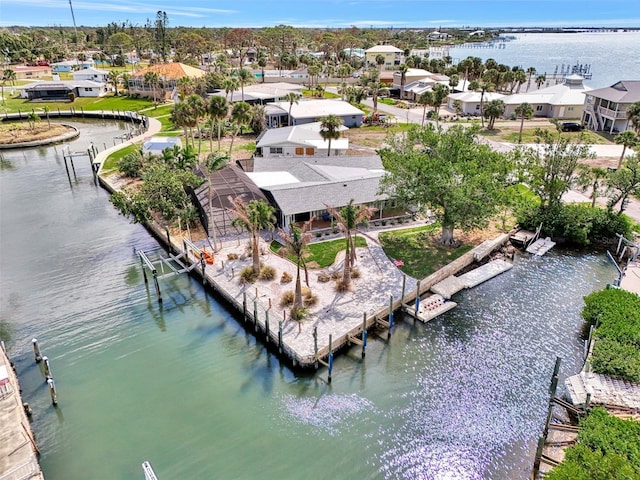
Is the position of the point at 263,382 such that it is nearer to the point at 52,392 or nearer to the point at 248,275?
the point at 248,275

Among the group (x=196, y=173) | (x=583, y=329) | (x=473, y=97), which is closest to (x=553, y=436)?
(x=583, y=329)

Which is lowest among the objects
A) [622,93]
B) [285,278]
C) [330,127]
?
[285,278]

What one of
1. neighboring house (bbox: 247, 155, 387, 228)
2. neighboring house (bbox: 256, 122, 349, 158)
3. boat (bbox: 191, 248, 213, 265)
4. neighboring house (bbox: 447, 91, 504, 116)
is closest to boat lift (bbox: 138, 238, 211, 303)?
boat (bbox: 191, 248, 213, 265)

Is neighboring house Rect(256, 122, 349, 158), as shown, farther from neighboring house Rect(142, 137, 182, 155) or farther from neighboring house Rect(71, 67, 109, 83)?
neighboring house Rect(71, 67, 109, 83)

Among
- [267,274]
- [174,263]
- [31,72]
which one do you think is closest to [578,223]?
[267,274]

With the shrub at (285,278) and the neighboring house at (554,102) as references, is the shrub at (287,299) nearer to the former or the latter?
the shrub at (285,278)

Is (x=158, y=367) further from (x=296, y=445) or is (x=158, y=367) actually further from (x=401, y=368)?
(x=401, y=368)
